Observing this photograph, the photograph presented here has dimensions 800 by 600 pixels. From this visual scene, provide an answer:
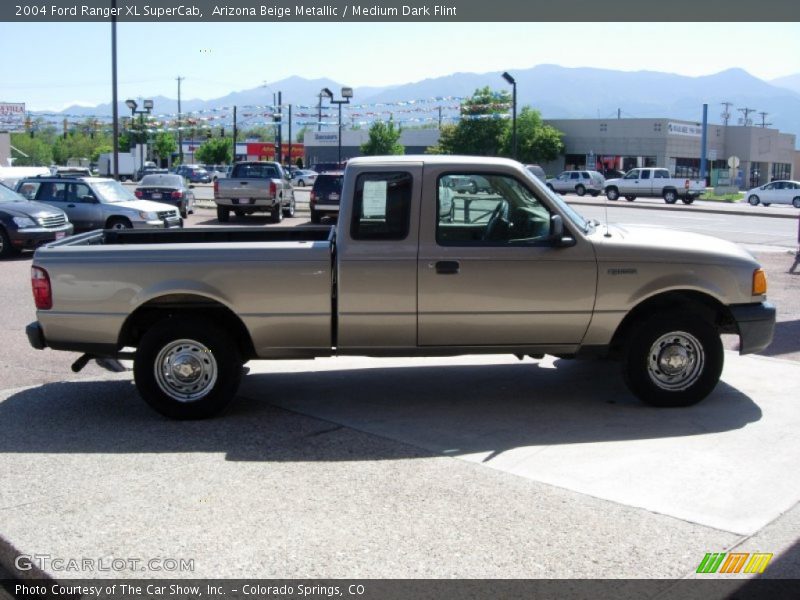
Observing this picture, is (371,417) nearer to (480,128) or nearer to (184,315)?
(184,315)

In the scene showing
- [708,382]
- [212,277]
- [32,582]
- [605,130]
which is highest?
[605,130]

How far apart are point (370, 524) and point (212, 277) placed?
265 centimetres

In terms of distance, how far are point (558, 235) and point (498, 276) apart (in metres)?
0.55

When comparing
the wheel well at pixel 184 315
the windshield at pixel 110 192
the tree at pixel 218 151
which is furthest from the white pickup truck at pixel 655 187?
the tree at pixel 218 151

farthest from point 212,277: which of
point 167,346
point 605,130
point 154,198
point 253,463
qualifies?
point 605,130

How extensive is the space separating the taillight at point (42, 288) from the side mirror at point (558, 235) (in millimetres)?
3864

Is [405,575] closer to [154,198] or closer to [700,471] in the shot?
[700,471]

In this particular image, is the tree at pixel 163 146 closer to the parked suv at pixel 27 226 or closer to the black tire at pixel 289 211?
the black tire at pixel 289 211

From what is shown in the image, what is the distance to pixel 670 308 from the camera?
7113mm

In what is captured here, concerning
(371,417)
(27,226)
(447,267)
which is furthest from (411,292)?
(27,226)

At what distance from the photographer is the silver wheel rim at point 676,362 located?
7043mm

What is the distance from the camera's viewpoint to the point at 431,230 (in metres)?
6.91

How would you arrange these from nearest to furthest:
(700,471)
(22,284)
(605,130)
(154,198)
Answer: (700,471) < (22,284) < (154,198) < (605,130)

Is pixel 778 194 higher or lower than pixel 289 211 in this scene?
higher
